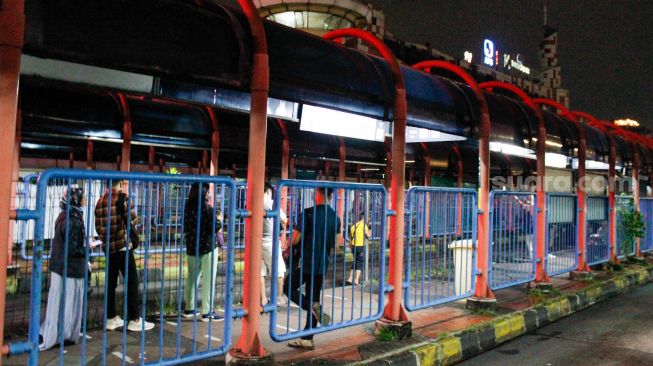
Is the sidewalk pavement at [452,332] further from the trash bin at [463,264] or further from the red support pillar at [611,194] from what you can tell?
the red support pillar at [611,194]

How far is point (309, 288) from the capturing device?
5.05 metres

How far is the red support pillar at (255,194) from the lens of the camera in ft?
14.2

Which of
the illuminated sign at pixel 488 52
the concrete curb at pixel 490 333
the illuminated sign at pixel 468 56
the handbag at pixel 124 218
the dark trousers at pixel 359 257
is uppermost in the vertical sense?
the illuminated sign at pixel 488 52

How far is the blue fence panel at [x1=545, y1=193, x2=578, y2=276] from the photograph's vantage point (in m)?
8.73

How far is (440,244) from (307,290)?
2.14 metres

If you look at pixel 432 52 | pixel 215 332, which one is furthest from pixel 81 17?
pixel 432 52

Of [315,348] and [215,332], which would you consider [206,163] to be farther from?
[315,348]

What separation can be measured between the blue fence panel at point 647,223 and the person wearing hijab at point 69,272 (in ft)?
42.9

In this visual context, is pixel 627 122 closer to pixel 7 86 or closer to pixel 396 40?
pixel 396 40

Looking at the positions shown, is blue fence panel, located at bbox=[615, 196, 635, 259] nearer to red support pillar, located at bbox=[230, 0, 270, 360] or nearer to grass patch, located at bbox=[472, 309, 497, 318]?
grass patch, located at bbox=[472, 309, 497, 318]

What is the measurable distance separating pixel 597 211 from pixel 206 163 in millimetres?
9211

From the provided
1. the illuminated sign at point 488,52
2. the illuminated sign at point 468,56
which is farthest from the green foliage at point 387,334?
the illuminated sign at point 488,52

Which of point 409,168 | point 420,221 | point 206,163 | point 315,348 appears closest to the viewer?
point 315,348

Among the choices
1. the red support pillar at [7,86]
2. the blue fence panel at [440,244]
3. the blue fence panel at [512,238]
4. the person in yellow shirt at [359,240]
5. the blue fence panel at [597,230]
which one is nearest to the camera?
the red support pillar at [7,86]
